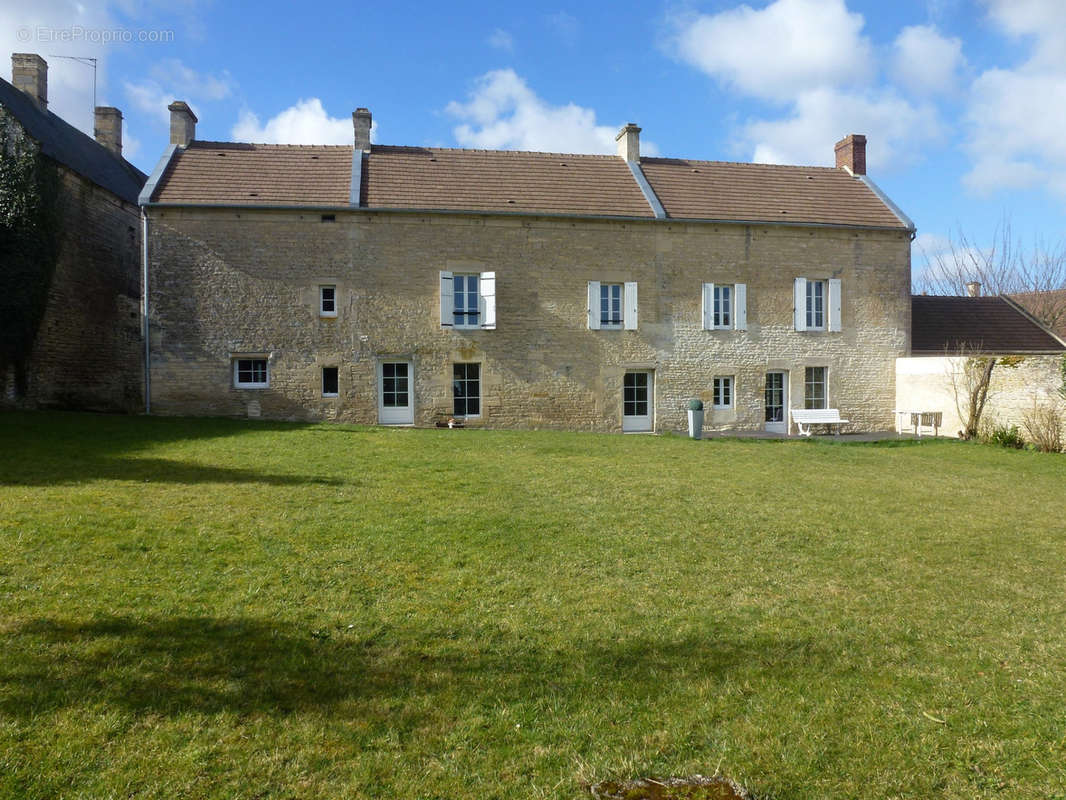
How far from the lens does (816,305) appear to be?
18.1 metres

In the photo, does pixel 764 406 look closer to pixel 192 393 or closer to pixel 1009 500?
pixel 1009 500

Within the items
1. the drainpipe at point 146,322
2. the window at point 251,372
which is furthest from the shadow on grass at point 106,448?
the window at point 251,372

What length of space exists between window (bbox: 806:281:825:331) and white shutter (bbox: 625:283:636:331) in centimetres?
484

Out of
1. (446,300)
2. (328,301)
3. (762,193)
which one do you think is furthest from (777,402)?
(328,301)

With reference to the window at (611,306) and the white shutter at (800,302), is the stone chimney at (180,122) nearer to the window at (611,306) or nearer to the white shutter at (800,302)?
the window at (611,306)

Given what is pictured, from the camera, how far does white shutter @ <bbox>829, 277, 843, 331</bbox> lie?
58.7ft

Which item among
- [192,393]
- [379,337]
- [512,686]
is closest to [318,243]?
[379,337]

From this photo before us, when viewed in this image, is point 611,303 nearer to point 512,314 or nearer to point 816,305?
point 512,314

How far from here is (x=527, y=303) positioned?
1667cm

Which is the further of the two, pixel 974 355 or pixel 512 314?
pixel 512 314

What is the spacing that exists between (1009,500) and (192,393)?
15.7 meters

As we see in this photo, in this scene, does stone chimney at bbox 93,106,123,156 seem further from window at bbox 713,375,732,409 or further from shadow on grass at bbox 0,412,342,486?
window at bbox 713,375,732,409

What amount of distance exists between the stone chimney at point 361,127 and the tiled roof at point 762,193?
7514 mm

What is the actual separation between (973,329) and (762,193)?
7.69 metres
